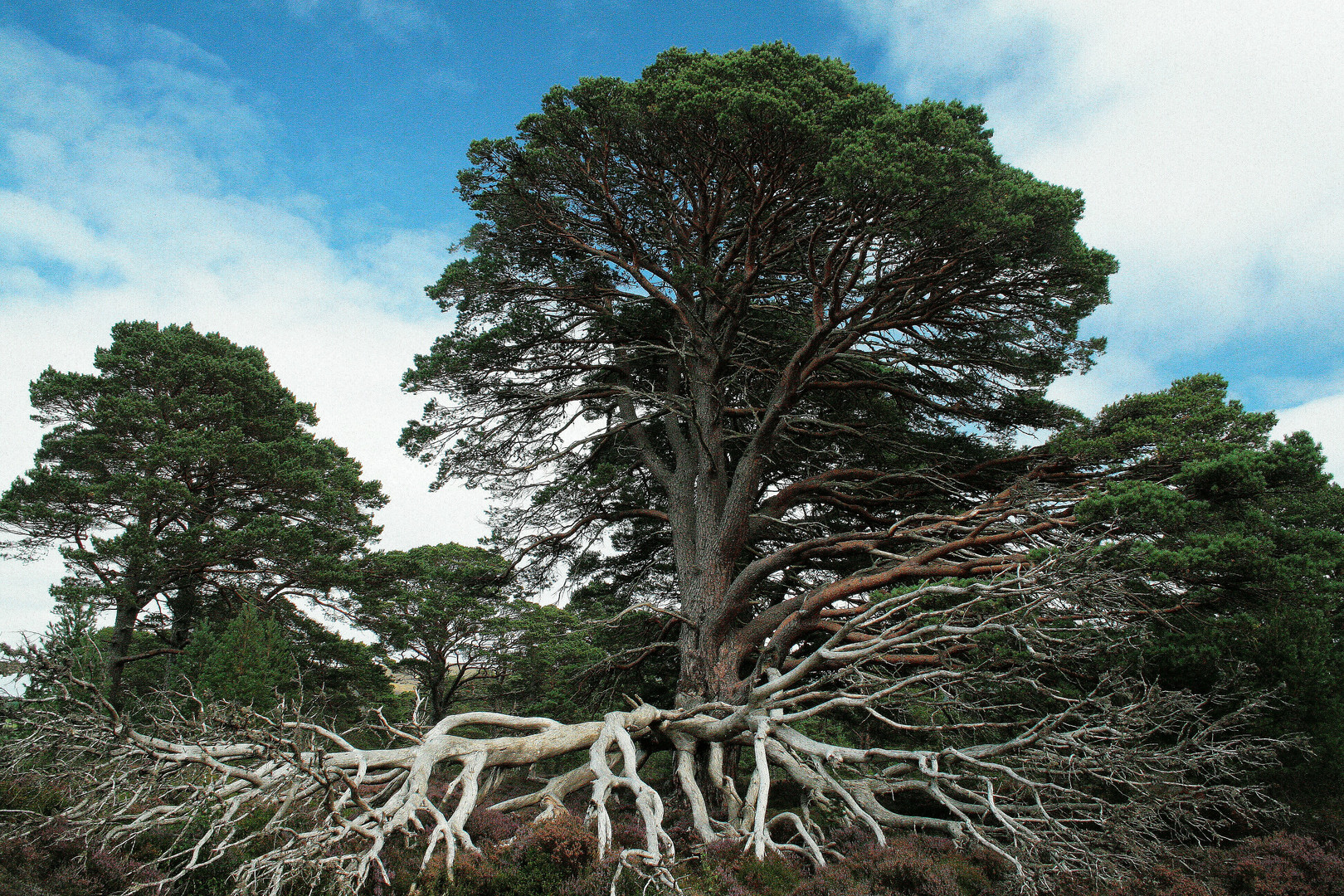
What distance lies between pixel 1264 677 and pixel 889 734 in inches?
278

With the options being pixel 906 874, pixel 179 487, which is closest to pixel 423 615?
pixel 179 487

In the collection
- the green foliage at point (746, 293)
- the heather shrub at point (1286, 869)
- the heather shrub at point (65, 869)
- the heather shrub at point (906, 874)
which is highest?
the green foliage at point (746, 293)

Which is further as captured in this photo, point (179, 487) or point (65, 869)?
point (179, 487)

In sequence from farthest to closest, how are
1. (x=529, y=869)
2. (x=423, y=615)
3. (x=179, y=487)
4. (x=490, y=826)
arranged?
(x=423, y=615) < (x=179, y=487) < (x=490, y=826) < (x=529, y=869)

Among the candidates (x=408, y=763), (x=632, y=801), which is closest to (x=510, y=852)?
(x=408, y=763)

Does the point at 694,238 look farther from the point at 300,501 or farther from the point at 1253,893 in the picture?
the point at 300,501

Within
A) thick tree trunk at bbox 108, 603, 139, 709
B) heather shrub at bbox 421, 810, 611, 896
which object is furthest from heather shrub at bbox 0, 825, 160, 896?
thick tree trunk at bbox 108, 603, 139, 709

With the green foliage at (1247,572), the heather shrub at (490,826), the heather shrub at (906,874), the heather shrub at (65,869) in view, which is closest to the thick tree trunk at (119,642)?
the heather shrub at (65,869)

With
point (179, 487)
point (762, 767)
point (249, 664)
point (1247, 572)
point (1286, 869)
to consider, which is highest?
point (179, 487)

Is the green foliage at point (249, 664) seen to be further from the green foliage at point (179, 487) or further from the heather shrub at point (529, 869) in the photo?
the heather shrub at point (529, 869)

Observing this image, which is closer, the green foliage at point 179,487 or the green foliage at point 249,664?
the green foliage at point 249,664

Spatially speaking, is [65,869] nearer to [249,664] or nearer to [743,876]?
[743,876]

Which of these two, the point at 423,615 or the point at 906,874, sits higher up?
the point at 423,615

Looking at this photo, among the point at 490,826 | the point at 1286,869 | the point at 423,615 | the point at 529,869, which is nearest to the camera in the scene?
the point at 1286,869
